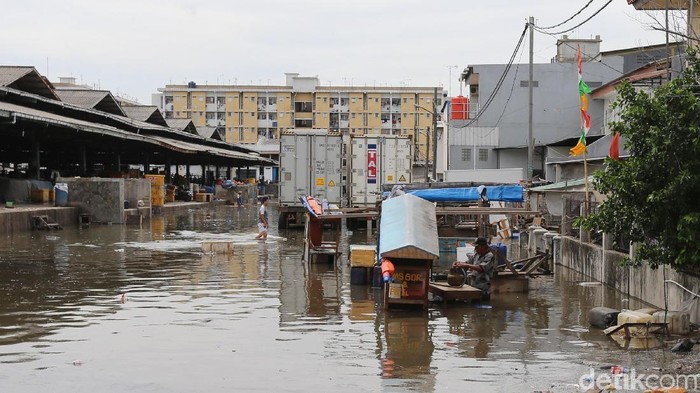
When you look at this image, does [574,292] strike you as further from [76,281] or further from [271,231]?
[271,231]

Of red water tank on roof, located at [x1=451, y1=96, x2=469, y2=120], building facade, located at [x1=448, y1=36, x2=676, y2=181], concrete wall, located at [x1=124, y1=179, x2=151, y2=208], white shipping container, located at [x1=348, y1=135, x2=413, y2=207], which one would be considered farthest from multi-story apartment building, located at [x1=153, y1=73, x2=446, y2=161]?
white shipping container, located at [x1=348, y1=135, x2=413, y2=207]

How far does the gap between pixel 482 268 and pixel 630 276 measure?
10.8 ft

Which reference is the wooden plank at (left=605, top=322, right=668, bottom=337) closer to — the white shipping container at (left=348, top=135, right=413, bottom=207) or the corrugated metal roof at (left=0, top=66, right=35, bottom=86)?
the white shipping container at (left=348, top=135, right=413, bottom=207)

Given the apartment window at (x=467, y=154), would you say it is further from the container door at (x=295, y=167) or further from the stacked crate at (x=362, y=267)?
the stacked crate at (x=362, y=267)

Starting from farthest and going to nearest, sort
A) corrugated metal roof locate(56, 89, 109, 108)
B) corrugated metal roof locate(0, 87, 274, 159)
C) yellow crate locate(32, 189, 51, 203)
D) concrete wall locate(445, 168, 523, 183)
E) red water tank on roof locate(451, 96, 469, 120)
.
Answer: red water tank on roof locate(451, 96, 469, 120) < corrugated metal roof locate(56, 89, 109, 108) < concrete wall locate(445, 168, 523, 183) < corrugated metal roof locate(0, 87, 274, 159) < yellow crate locate(32, 189, 51, 203)

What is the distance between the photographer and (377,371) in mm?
10188

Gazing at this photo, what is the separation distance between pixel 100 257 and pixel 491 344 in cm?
1421

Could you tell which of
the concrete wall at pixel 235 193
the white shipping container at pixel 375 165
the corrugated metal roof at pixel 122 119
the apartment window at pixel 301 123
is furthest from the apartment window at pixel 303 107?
the white shipping container at pixel 375 165

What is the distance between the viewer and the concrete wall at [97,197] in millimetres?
37250

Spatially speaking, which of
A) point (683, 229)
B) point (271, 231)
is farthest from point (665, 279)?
point (271, 231)

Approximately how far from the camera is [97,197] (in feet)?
123

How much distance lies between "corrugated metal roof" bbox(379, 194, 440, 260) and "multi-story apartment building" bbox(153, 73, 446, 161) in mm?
106727

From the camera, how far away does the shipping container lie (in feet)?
120

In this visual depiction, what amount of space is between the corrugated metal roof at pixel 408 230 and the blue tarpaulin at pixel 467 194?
155 inches
